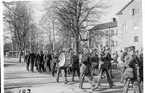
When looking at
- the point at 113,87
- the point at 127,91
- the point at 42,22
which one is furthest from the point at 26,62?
the point at 127,91

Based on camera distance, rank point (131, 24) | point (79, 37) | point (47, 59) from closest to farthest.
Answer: point (131, 24)
point (79, 37)
point (47, 59)

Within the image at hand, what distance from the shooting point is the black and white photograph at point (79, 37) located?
4.86 metres

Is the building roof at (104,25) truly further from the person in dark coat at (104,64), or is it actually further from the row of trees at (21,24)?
the row of trees at (21,24)

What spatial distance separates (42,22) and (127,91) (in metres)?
2.69

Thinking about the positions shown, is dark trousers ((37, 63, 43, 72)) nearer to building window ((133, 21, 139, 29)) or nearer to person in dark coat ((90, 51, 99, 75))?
person in dark coat ((90, 51, 99, 75))

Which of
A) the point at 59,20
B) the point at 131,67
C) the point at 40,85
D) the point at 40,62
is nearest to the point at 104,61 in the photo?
the point at 131,67

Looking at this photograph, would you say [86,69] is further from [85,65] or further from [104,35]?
[104,35]

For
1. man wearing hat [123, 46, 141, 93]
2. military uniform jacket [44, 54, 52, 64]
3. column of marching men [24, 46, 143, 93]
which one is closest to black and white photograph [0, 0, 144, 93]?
column of marching men [24, 46, 143, 93]

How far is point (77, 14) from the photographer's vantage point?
4965mm

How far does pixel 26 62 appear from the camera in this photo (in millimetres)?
6398

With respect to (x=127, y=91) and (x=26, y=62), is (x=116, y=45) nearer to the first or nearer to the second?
(x=127, y=91)

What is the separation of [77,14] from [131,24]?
134cm

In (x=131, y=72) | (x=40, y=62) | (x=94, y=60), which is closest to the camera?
(x=131, y=72)

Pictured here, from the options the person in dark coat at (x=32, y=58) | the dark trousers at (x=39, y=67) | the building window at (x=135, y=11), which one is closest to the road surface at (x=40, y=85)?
the person in dark coat at (x=32, y=58)
